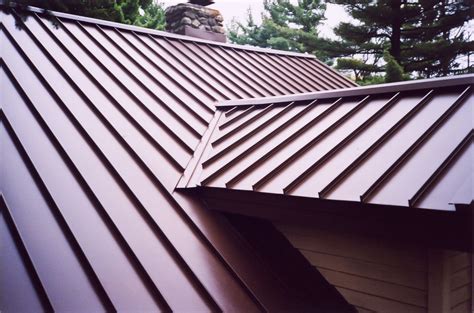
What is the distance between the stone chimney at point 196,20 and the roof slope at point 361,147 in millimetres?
3747

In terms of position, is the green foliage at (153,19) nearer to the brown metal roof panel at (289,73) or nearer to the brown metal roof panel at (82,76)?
the brown metal roof panel at (289,73)

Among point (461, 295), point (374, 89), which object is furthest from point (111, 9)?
point (461, 295)

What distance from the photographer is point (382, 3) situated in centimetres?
1891

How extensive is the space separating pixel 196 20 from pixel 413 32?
1664 cm

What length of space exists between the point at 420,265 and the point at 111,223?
2.39 meters

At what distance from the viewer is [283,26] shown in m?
29.8

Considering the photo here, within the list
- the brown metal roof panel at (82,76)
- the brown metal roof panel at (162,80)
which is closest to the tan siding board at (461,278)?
the brown metal roof panel at (82,76)

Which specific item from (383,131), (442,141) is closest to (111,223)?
(383,131)

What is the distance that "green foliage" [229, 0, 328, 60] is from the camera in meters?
26.7

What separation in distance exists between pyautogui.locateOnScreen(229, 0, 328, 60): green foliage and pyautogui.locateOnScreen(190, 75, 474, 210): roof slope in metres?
21.9

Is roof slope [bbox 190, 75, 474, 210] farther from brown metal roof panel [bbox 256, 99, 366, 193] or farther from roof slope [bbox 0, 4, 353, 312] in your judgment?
roof slope [bbox 0, 4, 353, 312]

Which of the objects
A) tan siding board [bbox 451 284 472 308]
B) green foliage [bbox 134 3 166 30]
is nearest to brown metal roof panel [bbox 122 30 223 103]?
tan siding board [bbox 451 284 472 308]

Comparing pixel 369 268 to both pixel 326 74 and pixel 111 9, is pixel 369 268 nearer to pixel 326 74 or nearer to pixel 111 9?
pixel 326 74

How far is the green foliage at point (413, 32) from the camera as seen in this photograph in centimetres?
1788
